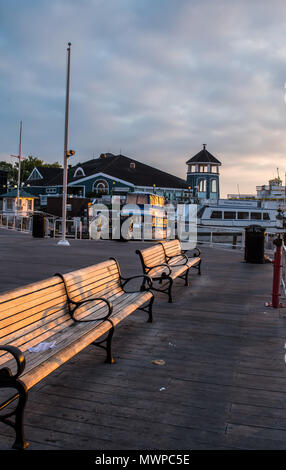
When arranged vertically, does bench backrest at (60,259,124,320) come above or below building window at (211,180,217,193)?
below

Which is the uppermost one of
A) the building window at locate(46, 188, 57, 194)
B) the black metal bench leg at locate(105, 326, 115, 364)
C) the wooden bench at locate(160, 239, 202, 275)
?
the building window at locate(46, 188, 57, 194)

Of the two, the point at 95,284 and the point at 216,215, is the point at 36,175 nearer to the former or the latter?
the point at 216,215

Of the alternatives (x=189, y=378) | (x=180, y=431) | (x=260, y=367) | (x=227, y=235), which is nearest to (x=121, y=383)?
(x=189, y=378)

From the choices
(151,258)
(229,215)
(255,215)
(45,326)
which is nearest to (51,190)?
(229,215)

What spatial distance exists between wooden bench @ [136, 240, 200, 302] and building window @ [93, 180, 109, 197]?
38.9 meters

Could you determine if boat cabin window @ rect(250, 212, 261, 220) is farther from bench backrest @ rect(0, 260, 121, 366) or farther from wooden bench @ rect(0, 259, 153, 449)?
bench backrest @ rect(0, 260, 121, 366)

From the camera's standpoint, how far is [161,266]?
348 inches

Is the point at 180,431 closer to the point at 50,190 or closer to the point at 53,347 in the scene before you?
the point at 53,347

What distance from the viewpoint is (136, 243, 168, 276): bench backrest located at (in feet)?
26.1

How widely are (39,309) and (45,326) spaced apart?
21 cm

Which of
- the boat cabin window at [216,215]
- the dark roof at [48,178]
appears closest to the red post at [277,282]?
the boat cabin window at [216,215]

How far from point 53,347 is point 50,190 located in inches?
2113

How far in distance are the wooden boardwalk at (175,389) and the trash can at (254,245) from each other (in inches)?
260

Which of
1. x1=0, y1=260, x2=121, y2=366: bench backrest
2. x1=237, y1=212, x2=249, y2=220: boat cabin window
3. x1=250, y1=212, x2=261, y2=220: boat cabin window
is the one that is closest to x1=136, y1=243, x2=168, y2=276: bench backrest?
x1=0, y1=260, x2=121, y2=366: bench backrest
